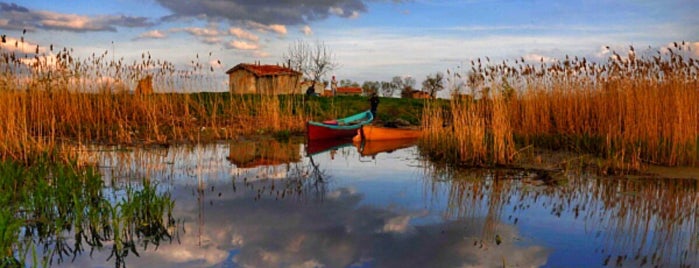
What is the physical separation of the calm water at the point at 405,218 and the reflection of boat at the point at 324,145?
3113mm

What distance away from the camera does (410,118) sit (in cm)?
2286

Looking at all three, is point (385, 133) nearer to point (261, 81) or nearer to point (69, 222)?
point (69, 222)

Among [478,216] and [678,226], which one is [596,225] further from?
[478,216]

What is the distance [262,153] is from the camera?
39.6 ft

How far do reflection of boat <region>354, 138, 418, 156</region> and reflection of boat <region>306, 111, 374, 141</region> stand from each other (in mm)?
529

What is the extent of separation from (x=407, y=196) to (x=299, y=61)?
90.8ft

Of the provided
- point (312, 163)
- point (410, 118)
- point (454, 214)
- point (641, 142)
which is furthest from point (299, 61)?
point (454, 214)

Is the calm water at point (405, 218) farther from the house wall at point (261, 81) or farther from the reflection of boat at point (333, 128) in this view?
the house wall at point (261, 81)

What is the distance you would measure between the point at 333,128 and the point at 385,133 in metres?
1.43

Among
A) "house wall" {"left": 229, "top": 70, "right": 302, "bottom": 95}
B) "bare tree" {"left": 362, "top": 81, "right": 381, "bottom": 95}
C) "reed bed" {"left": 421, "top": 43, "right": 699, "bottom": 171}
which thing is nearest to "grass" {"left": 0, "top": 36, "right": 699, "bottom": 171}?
"reed bed" {"left": 421, "top": 43, "right": 699, "bottom": 171}

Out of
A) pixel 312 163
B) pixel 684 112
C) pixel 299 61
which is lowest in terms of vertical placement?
pixel 312 163

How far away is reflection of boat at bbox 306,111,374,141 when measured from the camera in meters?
14.5

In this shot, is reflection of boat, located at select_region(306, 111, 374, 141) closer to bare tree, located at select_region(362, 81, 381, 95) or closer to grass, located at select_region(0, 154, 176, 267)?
grass, located at select_region(0, 154, 176, 267)

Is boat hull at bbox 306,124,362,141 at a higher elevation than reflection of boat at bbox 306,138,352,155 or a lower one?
higher
